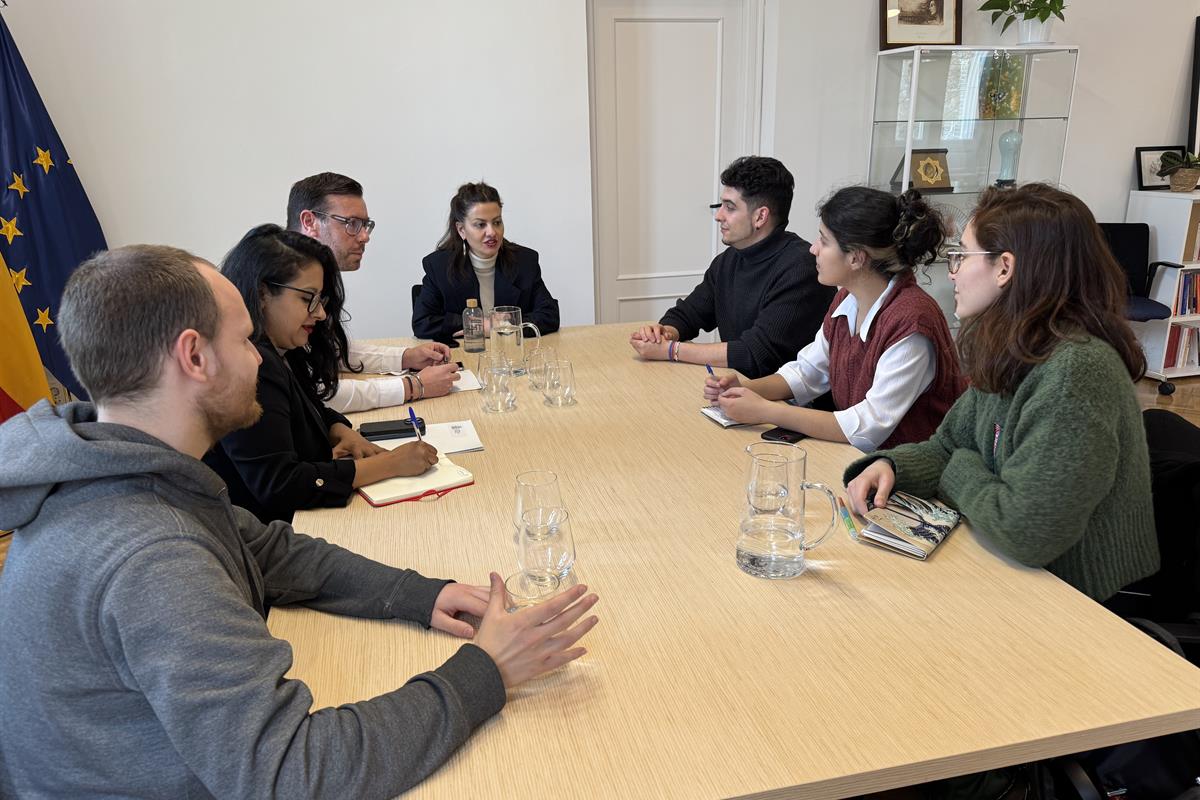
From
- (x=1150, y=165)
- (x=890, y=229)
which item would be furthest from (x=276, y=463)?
(x=1150, y=165)

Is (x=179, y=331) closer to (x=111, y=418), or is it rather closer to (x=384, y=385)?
(x=111, y=418)

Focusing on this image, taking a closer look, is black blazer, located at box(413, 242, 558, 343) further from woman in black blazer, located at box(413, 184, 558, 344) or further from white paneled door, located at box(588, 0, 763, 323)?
white paneled door, located at box(588, 0, 763, 323)

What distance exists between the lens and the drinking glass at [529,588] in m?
1.26

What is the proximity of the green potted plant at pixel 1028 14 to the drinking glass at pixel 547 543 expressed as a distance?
4.45 meters

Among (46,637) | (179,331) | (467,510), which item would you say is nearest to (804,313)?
(467,510)

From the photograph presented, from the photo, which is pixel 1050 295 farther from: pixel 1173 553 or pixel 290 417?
pixel 290 417

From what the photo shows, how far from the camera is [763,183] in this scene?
2.83m

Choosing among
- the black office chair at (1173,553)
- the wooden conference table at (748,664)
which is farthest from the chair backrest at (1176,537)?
the wooden conference table at (748,664)

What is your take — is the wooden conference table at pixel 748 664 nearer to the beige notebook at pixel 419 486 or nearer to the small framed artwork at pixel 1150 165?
the beige notebook at pixel 419 486

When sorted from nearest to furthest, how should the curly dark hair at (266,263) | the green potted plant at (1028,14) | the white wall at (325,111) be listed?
1. the curly dark hair at (266,263)
2. the white wall at (325,111)
3. the green potted plant at (1028,14)

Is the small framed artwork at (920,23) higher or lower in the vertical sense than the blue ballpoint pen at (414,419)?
higher

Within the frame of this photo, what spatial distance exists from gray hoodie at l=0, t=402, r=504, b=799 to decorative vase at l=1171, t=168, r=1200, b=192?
5.63 metres

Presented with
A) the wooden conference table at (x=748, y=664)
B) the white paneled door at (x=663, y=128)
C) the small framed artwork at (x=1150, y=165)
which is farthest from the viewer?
the small framed artwork at (x=1150, y=165)

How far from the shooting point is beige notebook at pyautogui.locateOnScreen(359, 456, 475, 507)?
65.7 inches
